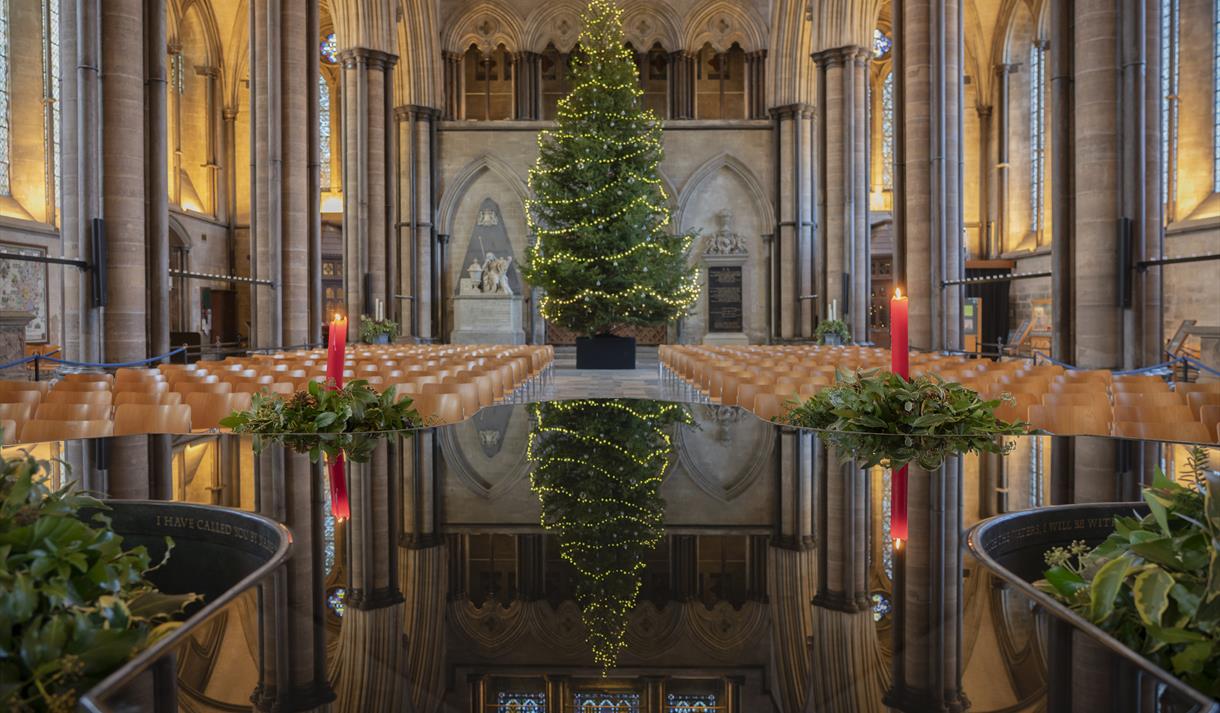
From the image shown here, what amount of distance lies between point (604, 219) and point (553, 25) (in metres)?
14.3

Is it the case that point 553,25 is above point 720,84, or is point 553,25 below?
above

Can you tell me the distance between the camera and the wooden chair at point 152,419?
203 inches

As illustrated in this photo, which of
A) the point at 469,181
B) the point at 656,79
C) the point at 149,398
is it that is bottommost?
the point at 149,398

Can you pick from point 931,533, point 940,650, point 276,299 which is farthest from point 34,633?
point 276,299

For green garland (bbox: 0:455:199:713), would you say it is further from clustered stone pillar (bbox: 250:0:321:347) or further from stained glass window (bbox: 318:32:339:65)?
stained glass window (bbox: 318:32:339:65)

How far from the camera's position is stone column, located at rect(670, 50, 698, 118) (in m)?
34.1

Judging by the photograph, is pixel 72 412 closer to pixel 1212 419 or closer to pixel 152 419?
pixel 152 419

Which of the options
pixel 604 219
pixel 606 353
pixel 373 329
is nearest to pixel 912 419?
pixel 604 219

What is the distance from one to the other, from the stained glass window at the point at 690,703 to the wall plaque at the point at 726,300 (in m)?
32.6

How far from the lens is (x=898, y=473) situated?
2.62 m

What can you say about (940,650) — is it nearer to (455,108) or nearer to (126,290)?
(126,290)

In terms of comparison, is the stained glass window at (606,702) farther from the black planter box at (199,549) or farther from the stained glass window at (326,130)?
the stained glass window at (326,130)

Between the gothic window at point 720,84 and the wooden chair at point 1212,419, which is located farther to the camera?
the gothic window at point 720,84

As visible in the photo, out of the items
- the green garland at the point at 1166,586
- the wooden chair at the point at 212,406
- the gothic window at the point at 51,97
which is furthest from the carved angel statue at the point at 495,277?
the green garland at the point at 1166,586
